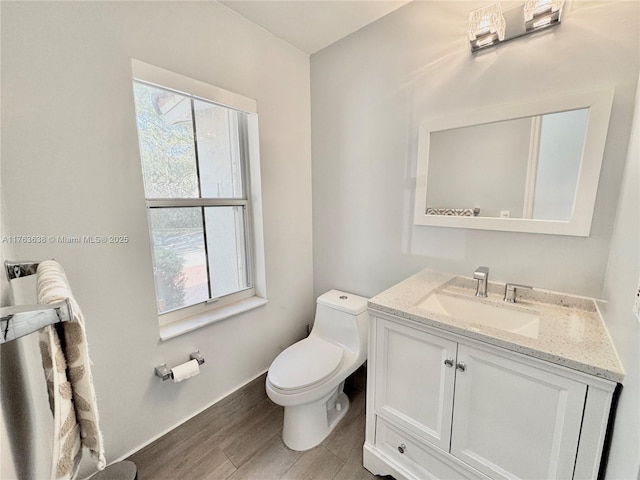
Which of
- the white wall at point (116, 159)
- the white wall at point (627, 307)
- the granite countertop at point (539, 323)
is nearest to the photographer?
the white wall at point (627, 307)

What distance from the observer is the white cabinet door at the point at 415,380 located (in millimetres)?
1089

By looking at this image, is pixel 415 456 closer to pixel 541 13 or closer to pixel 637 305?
pixel 637 305

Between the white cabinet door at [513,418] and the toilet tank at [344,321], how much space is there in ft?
2.33

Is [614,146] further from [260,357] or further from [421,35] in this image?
[260,357]

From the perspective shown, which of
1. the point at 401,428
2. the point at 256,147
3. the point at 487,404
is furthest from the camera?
the point at 256,147

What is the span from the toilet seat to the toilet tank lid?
0.82 ft

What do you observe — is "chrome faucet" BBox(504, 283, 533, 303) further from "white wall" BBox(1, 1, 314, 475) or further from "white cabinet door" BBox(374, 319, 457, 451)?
"white wall" BBox(1, 1, 314, 475)

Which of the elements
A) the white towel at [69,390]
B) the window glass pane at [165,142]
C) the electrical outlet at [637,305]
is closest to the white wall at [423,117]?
the electrical outlet at [637,305]

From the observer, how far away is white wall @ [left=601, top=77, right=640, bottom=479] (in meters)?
0.67

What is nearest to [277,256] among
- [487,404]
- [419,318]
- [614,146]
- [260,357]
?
[260,357]

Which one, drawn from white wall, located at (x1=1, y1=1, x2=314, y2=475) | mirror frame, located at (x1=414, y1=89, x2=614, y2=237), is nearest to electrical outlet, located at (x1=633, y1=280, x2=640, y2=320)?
mirror frame, located at (x1=414, y1=89, x2=614, y2=237)

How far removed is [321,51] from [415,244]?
1523 millimetres

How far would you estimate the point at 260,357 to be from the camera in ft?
6.40

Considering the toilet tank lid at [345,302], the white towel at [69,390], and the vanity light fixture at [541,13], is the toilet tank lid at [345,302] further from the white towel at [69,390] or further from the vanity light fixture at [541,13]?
the vanity light fixture at [541,13]
